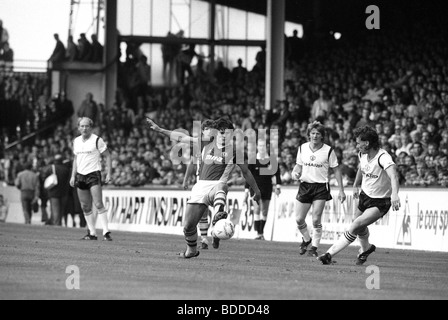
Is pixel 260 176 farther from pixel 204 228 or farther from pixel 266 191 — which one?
pixel 204 228

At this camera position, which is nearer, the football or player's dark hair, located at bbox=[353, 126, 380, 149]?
the football

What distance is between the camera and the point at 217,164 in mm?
17531

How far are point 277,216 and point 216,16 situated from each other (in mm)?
20533

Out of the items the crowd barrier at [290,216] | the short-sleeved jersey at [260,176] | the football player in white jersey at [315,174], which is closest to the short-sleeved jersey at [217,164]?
the football player in white jersey at [315,174]

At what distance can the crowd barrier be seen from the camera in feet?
75.6

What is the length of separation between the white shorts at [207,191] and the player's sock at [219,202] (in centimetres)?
11

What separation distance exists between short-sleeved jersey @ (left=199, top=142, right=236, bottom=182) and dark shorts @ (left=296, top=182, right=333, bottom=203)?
2750mm

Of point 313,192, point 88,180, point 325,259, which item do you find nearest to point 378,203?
point 325,259

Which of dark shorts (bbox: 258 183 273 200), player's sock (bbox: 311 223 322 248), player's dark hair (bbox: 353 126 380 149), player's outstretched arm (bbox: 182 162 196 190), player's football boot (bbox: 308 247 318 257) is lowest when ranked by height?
player's football boot (bbox: 308 247 318 257)

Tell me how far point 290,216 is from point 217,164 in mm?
10064

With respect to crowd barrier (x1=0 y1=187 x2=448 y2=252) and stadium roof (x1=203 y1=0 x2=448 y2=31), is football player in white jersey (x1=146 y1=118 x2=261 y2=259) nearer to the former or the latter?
crowd barrier (x1=0 y1=187 x2=448 y2=252)

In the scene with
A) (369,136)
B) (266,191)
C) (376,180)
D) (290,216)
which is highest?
(369,136)

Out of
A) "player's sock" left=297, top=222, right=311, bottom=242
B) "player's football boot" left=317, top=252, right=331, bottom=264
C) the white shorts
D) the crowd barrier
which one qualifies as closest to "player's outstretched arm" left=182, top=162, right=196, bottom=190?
the white shorts
